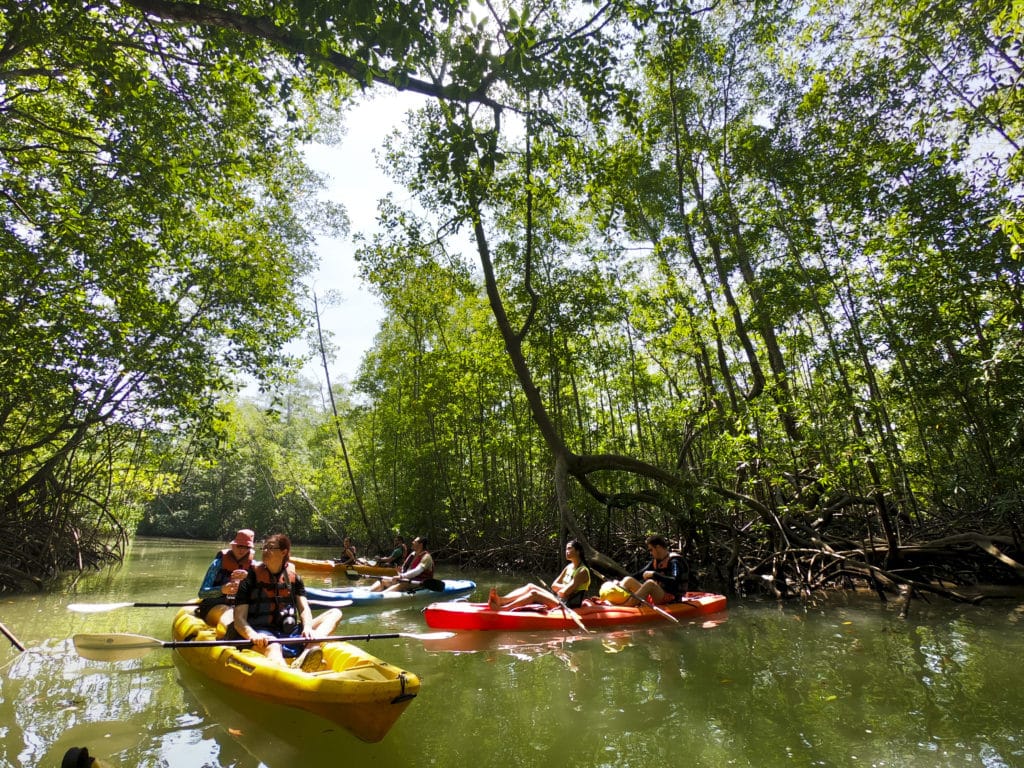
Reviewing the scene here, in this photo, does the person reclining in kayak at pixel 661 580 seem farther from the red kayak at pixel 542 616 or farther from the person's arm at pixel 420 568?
the person's arm at pixel 420 568

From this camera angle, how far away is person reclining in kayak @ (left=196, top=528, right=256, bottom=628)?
5.23 metres

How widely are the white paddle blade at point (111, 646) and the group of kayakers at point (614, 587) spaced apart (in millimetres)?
3448

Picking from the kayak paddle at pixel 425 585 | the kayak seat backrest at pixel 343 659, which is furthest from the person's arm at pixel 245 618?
the kayak paddle at pixel 425 585

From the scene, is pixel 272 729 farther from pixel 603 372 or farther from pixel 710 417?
pixel 603 372

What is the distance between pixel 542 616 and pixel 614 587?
1.20 meters

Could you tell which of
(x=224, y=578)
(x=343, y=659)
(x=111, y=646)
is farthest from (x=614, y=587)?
(x=111, y=646)

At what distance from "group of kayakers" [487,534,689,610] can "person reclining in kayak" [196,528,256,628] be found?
2770 millimetres

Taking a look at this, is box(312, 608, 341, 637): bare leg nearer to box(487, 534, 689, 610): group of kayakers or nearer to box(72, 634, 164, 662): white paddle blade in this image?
box(72, 634, 164, 662): white paddle blade

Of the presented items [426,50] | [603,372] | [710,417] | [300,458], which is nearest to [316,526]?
[300,458]

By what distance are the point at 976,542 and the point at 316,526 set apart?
25.1m

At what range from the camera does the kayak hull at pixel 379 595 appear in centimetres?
739

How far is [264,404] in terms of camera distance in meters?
38.1

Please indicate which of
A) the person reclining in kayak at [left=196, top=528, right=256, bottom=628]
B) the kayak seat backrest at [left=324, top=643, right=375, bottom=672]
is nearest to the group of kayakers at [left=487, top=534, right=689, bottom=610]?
the person reclining in kayak at [left=196, top=528, right=256, bottom=628]

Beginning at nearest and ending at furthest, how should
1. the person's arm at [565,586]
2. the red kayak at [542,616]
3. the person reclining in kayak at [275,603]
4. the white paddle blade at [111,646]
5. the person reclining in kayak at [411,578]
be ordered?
the person reclining in kayak at [275,603]
the white paddle blade at [111,646]
the red kayak at [542,616]
the person's arm at [565,586]
the person reclining in kayak at [411,578]
